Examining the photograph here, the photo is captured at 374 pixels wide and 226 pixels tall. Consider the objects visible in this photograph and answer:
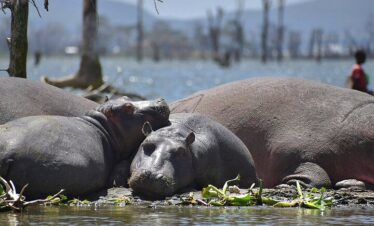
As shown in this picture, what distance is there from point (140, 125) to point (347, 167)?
2492 mm

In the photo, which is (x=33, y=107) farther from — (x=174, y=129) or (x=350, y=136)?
(x=350, y=136)

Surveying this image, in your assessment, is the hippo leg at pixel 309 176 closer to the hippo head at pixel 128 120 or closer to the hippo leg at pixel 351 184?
the hippo leg at pixel 351 184

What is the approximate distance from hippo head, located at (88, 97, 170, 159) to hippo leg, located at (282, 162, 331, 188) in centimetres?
167

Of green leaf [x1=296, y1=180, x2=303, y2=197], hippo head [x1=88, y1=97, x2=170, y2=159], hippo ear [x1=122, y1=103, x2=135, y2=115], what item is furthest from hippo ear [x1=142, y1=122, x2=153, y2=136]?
green leaf [x1=296, y1=180, x2=303, y2=197]

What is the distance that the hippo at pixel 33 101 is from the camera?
37.4ft

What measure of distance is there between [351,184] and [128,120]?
2.57 meters

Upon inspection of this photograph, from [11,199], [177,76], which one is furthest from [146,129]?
[177,76]

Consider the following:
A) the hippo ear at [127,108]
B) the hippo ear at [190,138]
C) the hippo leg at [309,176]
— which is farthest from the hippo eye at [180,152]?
the hippo leg at [309,176]

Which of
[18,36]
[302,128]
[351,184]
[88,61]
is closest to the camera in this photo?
[351,184]

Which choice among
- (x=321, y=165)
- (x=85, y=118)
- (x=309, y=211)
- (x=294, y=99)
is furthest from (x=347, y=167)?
(x=85, y=118)

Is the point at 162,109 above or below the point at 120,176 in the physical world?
above

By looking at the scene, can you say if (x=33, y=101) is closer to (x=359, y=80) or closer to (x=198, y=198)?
(x=198, y=198)

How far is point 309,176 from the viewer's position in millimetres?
11836

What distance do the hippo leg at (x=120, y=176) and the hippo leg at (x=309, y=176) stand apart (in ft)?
6.49
